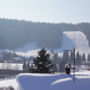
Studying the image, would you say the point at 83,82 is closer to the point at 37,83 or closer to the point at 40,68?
the point at 37,83

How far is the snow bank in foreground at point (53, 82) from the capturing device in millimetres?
15820

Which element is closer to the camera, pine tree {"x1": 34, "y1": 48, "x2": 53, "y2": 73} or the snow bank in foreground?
the snow bank in foreground

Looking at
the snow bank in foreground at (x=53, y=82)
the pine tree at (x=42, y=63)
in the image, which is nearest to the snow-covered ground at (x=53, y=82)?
the snow bank in foreground at (x=53, y=82)

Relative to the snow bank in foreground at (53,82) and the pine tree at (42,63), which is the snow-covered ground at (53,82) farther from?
the pine tree at (42,63)

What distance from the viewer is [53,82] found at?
A: 17.0 metres

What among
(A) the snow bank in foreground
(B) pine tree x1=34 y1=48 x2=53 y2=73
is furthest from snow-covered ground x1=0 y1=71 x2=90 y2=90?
(B) pine tree x1=34 y1=48 x2=53 y2=73

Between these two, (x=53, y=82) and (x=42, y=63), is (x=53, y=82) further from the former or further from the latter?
(x=42, y=63)

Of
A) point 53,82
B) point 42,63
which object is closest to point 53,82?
point 53,82

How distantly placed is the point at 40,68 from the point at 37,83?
1275cm

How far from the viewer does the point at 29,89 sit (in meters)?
17.2

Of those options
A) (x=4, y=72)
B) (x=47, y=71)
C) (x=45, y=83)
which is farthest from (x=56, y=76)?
(x=4, y=72)

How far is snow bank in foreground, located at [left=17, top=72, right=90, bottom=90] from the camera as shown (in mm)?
15820

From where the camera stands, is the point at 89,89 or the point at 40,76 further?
the point at 40,76

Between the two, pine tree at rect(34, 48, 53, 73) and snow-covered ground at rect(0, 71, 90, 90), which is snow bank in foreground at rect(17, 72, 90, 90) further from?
pine tree at rect(34, 48, 53, 73)
